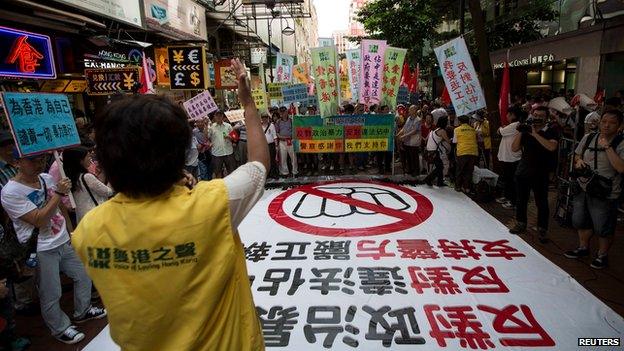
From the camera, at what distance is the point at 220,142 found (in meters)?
9.32

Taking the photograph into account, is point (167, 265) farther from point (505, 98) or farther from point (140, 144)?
point (505, 98)

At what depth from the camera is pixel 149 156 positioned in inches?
49.6

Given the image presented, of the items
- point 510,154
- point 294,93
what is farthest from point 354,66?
point 510,154

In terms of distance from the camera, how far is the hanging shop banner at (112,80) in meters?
8.32

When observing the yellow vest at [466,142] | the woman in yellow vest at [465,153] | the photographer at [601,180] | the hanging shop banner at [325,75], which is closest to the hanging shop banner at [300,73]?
the hanging shop banner at [325,75]

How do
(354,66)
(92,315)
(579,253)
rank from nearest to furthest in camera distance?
(92,315) → (579,253) → (354,66)

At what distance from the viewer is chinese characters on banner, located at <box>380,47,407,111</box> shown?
923 cm

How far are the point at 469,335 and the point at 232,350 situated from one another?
2690mm

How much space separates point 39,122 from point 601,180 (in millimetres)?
5921

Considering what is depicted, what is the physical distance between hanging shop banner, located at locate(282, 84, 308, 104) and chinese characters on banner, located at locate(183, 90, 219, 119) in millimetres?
3490

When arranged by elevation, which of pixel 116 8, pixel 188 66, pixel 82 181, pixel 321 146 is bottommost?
pixel 321 146

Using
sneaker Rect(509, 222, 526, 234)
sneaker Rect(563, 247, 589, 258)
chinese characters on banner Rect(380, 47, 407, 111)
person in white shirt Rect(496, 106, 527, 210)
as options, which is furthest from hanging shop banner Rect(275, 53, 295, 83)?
sneaker Rect(563, 247, 589, 258)

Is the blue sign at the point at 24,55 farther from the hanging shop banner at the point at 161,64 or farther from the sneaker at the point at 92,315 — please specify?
the hanging shop banner at the point at 161,64

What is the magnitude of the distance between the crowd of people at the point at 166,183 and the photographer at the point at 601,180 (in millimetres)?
12
